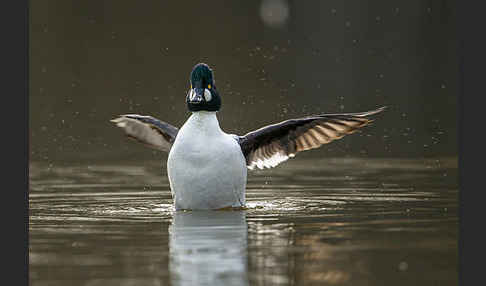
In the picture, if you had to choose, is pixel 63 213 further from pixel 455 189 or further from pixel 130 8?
pixel 130 8

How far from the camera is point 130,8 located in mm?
39750

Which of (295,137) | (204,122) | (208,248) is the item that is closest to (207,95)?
(204,122)

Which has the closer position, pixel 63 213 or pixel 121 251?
pixel 121 251

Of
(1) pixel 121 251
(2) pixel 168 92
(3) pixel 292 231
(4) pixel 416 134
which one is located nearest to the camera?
(1) pixel 121 251

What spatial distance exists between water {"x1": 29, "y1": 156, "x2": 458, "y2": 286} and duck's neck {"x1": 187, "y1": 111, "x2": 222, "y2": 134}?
0.90m

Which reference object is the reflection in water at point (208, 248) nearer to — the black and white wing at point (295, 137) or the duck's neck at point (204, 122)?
the duck's neck at point (204, 122)

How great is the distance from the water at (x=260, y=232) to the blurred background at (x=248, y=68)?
3919 millimetres

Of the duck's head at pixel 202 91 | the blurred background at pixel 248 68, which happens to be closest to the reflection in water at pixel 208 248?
the duck's head at pixel 202 91

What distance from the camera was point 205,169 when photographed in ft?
39.3

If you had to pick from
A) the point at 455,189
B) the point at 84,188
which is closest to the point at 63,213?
the point at 84,188

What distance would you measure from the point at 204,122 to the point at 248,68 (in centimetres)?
2178

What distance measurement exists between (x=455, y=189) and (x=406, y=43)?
23593mm

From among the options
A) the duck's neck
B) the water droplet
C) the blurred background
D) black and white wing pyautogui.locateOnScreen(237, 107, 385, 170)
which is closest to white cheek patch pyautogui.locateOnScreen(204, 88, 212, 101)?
the duck's neck

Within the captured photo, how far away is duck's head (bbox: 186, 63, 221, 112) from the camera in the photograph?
1233cm
